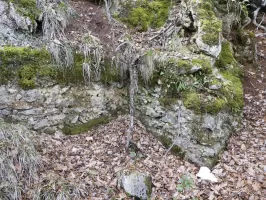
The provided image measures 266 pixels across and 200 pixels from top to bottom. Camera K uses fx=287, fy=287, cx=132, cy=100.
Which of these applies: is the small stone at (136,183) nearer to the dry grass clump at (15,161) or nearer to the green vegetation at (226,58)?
the dry grass clump at (15,161)

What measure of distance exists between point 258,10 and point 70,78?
6075mm

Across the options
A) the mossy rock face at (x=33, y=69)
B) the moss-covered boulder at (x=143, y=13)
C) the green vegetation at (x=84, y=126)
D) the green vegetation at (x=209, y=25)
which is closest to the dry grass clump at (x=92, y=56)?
the mossy rock face at (x=33, y=69)

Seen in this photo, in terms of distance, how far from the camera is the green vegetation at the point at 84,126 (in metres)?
5.35

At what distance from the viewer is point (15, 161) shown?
14.2 feet

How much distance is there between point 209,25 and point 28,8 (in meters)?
3.63

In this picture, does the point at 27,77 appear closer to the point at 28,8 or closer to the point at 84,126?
the point at 84,126

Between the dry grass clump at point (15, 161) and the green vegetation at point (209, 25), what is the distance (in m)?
3.87

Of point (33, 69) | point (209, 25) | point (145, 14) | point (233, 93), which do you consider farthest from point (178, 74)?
point (33, 69)

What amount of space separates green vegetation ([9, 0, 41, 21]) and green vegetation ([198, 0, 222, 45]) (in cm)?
333

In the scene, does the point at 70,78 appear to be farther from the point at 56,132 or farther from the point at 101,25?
the point at 101,25

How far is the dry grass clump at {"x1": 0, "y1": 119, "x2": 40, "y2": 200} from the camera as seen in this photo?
158 inches

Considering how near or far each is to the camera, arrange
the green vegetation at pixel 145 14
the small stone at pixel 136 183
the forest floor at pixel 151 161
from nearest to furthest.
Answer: the small stone at pixel 136 183 → the forest floor at pixel 151 161 → the green vegetation at pixel 145 14

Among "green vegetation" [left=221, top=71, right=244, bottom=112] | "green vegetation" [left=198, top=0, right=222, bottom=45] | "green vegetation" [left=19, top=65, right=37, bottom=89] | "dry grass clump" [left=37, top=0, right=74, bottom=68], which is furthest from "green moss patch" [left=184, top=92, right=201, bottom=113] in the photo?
"green vegetation" [left=19, top=65, right=37, bottom=89]

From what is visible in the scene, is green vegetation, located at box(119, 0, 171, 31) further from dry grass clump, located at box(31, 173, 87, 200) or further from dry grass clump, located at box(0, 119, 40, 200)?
dry grass clump, located at box(31, 173, 87, 200)
